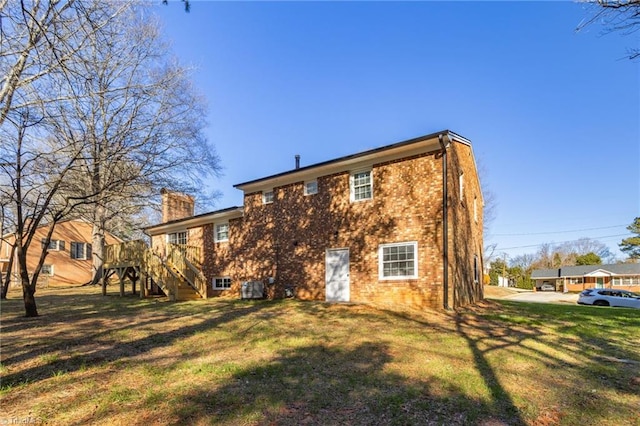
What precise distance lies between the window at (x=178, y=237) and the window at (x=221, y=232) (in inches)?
117

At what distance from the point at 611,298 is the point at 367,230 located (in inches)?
763

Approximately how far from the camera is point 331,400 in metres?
4.55

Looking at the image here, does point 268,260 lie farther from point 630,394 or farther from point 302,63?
point 630,394

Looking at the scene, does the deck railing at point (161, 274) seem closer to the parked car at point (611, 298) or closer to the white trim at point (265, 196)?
the white trim at point (265, 196)

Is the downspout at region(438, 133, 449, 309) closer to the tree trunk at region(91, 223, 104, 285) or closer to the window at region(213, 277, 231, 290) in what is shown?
the window at region(213, 277, 231, 290)

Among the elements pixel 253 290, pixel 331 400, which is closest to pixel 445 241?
pixel 331 400

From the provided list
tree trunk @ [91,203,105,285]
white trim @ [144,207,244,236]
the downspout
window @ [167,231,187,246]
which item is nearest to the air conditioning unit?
white trim @ [144,207,244,236]

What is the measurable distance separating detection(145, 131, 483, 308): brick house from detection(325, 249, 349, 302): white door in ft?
0.12

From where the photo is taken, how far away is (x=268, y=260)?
1546cm

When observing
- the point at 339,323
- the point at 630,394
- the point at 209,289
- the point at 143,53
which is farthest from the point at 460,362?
the point at 143,53

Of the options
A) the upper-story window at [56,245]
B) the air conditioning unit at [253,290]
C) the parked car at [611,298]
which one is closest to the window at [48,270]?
the upper-story window at [56,245]

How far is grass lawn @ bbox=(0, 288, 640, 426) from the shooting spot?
13.6ft

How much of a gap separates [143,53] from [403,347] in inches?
578

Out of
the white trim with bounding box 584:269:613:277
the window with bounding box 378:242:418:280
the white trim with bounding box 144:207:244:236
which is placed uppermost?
the white trim with bounding box 144:207:244:236
